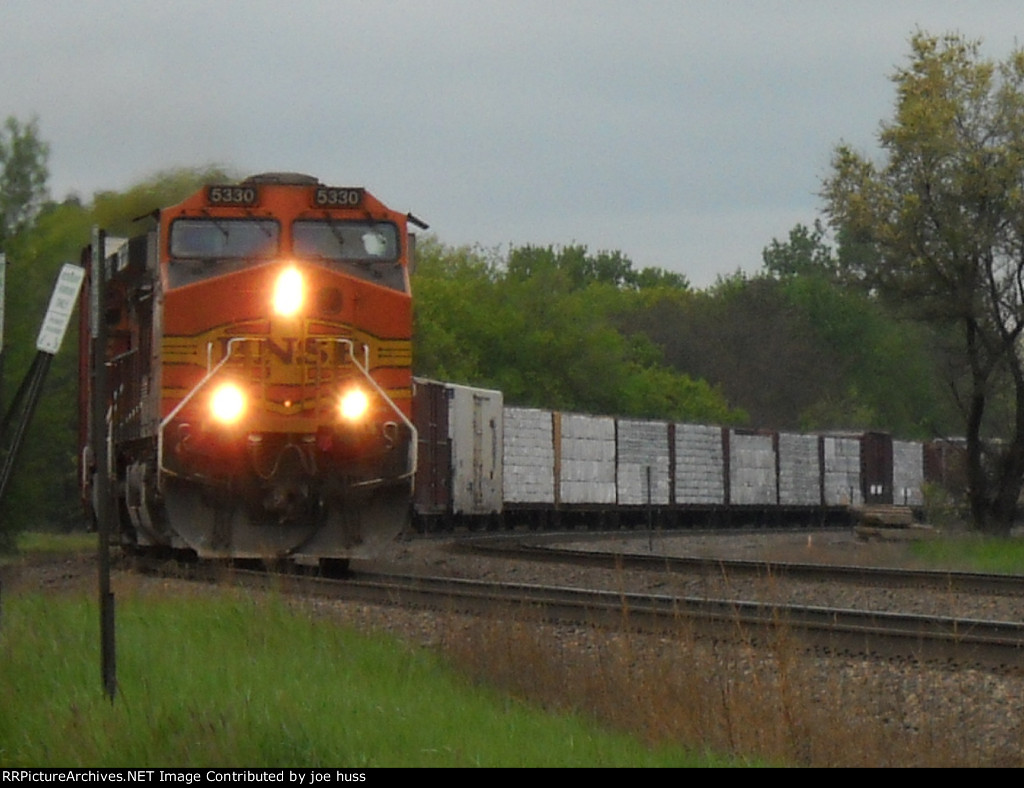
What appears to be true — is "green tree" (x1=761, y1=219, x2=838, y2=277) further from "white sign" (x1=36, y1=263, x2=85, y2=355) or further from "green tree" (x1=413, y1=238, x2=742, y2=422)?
"white sign" (x1=36, y1=263, x2=85, y2=355)

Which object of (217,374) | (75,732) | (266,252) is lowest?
(75,732)

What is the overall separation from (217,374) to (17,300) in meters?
12.3

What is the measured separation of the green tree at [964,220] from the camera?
Answer: 2606 centimetres

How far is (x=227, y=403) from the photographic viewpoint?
15.2 metres

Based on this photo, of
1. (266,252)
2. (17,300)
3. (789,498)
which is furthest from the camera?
(789,498)

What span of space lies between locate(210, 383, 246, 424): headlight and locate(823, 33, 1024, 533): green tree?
1446 cm

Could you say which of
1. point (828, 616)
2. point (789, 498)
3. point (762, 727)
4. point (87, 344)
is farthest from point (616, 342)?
point (762, 727)

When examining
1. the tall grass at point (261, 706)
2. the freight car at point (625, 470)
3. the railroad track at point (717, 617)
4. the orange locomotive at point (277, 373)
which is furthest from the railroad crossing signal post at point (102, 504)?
the freight car at point (625, 470)

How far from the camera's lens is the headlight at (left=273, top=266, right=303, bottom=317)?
15.5 metres

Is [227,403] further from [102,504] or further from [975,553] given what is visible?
[975,553]

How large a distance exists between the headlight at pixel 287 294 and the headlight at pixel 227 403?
2.87 feet

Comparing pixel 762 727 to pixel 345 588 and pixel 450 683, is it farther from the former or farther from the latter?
pixel 345 588

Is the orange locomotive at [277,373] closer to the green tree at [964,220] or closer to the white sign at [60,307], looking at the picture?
the white sign at [60,307]

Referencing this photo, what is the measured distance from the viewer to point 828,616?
11.6 meters
